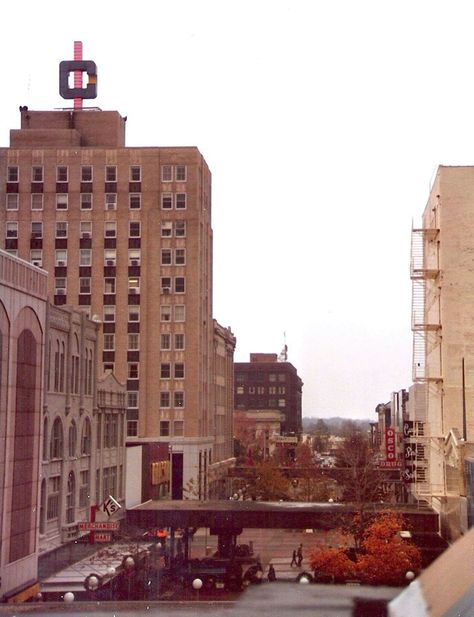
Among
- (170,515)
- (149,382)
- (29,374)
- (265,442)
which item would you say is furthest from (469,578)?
(265,442)

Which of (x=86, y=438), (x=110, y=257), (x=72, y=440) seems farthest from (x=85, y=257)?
(x=72, y=440)

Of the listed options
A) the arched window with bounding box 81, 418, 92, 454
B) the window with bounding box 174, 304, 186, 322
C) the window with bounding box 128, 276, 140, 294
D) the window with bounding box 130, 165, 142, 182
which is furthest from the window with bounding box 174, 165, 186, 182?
the arched window with bounding box 81, 418, 92, 454

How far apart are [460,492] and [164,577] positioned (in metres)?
14.6

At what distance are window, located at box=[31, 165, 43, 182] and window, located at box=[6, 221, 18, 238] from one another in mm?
4059

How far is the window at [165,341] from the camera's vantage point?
7194cm

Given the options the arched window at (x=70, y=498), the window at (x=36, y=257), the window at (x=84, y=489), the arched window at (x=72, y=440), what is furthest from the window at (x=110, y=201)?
the arched window at (x=70, y=498)

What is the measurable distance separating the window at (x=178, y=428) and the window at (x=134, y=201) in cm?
1815

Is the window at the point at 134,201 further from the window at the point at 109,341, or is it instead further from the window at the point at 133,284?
the window at the point at 109,341

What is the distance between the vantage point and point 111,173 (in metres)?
73.8

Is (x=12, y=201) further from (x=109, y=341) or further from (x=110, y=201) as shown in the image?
(x=109, y=341)

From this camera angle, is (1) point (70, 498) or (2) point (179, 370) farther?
(2) point (179, 370)

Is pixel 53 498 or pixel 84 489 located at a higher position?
pixel 53 498

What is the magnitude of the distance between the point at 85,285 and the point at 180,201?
1059 centimetres

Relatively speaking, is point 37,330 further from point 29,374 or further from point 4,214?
point 4,214
